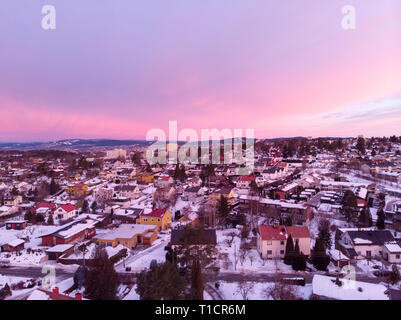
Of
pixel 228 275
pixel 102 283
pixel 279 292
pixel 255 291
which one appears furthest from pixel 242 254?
pixel 102 283

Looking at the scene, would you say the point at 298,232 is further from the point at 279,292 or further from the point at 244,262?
the point at 279,292

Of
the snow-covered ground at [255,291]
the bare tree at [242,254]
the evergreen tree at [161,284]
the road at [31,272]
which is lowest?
the road at [31,272]

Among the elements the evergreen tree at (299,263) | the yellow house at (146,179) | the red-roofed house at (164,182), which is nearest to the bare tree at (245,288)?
the evergreen tree at (299,263)

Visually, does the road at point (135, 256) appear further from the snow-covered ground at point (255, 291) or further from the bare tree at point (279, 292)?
the bare tree at point (279, 292)

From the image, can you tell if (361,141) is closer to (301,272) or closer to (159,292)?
(301,272)


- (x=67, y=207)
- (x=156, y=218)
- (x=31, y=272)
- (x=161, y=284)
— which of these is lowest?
(x=31, y=272)

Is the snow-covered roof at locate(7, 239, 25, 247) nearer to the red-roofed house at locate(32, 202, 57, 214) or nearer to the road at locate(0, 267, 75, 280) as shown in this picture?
the road at locate(0, 267, 75, 280)

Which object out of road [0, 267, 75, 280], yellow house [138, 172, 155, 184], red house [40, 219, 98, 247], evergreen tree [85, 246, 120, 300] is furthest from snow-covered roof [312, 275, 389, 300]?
yellow house [138, 172, 155, 184]

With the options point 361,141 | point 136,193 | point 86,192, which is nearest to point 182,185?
point 136,193
